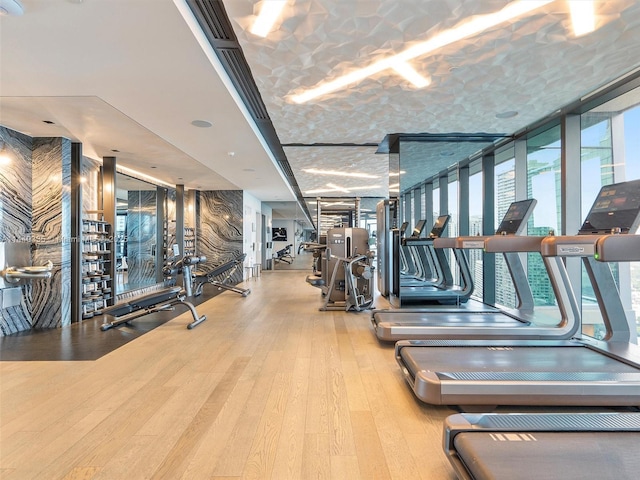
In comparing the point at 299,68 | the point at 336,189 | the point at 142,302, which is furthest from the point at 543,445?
the point at 336,189

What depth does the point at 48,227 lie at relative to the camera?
4.88 meters

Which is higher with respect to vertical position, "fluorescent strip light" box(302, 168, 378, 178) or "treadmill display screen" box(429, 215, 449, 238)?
"fluorescent strip light" box(302, 168, 378, 178)

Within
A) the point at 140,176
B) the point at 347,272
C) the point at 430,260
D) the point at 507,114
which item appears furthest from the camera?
the point at 140,176

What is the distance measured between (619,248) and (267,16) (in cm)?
285

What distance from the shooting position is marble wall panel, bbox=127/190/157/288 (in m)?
7.87

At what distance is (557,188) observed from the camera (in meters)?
4.49

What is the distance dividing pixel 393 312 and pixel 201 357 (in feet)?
7.79

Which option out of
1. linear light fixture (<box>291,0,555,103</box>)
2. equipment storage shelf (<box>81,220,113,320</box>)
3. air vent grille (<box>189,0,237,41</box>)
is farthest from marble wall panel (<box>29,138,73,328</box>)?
linear light fixture (<box>291,0,555,103</box>)

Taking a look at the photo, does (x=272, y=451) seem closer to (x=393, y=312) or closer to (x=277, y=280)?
(x=393, y=312)

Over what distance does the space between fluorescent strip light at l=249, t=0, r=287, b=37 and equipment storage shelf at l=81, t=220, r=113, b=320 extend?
4.38m

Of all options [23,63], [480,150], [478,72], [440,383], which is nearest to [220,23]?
[23,63]

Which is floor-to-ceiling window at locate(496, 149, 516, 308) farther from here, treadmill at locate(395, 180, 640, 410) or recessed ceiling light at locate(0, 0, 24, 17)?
recessed ceiling light at locate(0, 0, 24, 17)

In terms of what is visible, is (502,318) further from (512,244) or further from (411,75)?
(411,75)

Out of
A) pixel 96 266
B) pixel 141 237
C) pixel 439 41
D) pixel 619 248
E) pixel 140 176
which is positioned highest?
pixel 439 41
